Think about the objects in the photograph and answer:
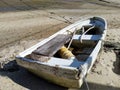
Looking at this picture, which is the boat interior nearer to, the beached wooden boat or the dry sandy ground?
the beached wooden boat

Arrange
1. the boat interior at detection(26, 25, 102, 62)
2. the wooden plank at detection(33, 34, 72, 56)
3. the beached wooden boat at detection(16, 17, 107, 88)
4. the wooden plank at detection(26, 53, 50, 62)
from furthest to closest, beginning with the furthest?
1. the wooden plank at detection(33, 34, 72, 56)
2. the boat interior at detection(26, 25, 102, 62)
3. the wooden plank at detection(26, 53, 50, 62)
4. the beached wooden boat at detection(16, 17, 107, 88)

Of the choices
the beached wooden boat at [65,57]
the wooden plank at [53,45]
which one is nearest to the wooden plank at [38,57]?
the beached wooden boat at [65,57]

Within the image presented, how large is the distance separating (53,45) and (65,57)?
64cm

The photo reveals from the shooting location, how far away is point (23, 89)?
693 centimetres

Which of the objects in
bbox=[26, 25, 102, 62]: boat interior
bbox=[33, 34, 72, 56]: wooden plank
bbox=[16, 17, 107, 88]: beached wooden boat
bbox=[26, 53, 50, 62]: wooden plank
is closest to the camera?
bbox=[16, 17, 107, 88]: beached wooden boat

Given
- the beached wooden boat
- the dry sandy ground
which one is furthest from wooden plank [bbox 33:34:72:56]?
the dry sandy ground

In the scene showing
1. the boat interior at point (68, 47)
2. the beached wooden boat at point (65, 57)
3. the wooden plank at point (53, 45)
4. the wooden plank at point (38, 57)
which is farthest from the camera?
the wooden plank at point (53, 45)

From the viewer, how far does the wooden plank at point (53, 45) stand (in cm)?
739

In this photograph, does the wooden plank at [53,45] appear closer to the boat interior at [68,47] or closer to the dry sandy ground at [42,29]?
the boat interior at [68,47]

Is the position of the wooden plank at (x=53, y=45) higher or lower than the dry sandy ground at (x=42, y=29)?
higher

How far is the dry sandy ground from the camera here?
730 cm

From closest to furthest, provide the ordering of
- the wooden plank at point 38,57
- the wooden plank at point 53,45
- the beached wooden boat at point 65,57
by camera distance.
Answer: the beached wooden boat at point 65,57
the wooden plank at point 38,57
the wooden plank at point 53,45

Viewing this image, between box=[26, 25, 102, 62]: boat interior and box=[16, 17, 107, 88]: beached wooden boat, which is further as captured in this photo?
box=[26, 25, 102, 62]: boat interior

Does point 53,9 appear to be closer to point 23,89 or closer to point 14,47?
point 14,47
